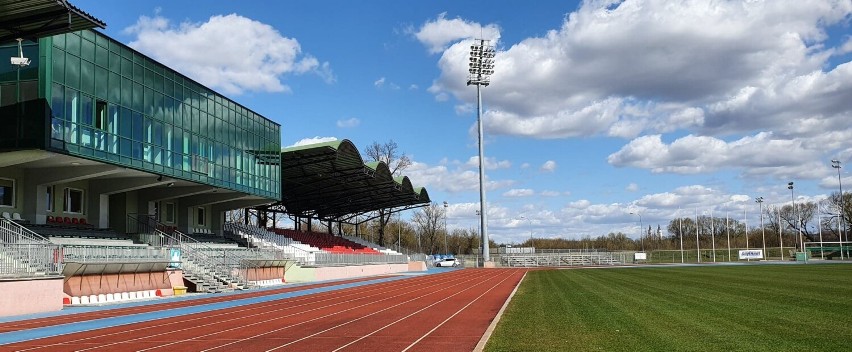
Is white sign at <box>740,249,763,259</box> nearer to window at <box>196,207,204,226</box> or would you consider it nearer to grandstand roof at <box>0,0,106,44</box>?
window at <box>196,207,204,226</box>

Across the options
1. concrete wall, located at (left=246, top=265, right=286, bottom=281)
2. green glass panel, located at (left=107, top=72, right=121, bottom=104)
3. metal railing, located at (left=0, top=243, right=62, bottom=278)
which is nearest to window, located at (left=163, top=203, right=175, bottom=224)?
concrete wall, located at (left=246, top=265, right=286, bottom=281)

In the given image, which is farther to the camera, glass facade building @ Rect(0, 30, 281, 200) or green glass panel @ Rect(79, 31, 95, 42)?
green glass panel @ Rect(79, 31, 95, 42)

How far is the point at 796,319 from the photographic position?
1664 cm

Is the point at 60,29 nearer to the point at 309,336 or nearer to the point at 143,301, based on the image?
the point at 143,301

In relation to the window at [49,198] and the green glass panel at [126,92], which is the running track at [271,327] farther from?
the green glass panel at [126,92]

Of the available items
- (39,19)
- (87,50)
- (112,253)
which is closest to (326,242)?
(112,253)

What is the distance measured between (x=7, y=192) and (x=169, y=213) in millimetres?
14193

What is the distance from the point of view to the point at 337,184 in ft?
219

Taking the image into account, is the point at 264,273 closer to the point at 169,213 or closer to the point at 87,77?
the point at 169,213

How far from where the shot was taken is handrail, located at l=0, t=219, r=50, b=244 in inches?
963

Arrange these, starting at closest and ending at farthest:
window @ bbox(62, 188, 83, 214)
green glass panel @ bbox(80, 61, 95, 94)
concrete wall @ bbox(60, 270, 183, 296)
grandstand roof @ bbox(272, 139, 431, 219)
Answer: concrete wall @ bbox(60, 270, 183, 296) → green glass panel @ bbox(80, 61, 95, 94) → window @ bbox(62, 188, 83, 214) → grandstand roof @ bbox(272, 139, 431, 219)

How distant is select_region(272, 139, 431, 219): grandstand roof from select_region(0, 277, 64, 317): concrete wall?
27458mm

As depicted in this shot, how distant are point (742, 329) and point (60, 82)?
83.5 feet

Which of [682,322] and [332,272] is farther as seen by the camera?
[332,272]
